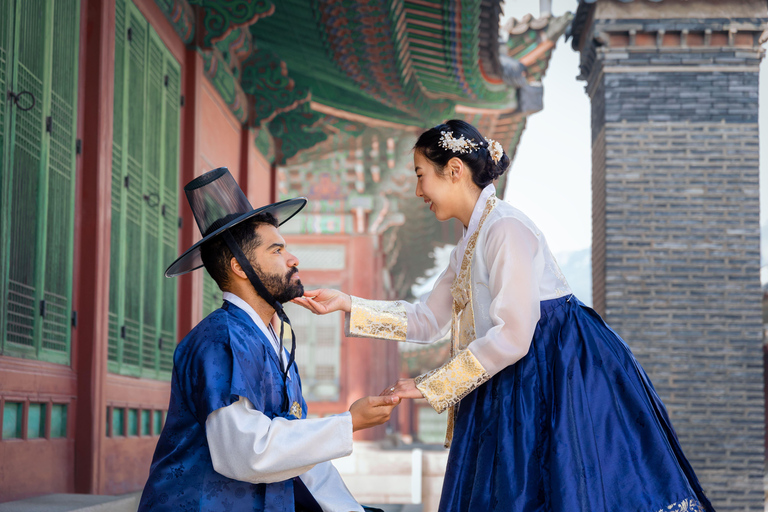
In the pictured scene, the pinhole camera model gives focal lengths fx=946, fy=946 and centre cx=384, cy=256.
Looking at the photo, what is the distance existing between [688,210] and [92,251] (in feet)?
22.1

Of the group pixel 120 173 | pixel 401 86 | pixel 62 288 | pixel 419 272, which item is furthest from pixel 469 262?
pixel 419 272

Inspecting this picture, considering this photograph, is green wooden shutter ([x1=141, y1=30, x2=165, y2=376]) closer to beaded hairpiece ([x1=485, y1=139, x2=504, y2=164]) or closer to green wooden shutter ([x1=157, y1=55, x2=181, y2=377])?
green wooden shutter ([x1=157, y1=55, x2=181, y2=377])

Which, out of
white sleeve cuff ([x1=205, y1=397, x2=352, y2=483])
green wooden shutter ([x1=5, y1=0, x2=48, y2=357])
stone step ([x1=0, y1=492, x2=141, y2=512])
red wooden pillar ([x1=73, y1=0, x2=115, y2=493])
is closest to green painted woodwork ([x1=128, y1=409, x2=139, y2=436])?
red wooden pillar ([x1=73, y1=0, x2=115, y2=493])

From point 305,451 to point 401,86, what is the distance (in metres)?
6.09

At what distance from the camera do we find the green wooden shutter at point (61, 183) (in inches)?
155

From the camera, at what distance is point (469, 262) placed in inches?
117

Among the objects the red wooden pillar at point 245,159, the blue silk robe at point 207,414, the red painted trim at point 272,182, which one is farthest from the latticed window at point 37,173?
the red painted trim at point 272,182

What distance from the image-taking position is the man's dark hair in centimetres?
266

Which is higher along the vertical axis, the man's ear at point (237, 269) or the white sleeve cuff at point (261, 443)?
the man's ear at point (237, 269)

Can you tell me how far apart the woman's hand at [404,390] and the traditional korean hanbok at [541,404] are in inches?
1.1

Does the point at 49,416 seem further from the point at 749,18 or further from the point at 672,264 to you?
the point at 749,18

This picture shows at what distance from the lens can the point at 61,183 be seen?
160 inches

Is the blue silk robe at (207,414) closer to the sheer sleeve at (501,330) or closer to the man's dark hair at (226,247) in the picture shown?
the man's dark hair at (226,247)

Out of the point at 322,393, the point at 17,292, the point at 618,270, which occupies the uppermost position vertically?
the point at 618,270
